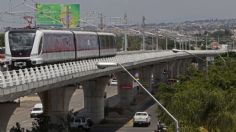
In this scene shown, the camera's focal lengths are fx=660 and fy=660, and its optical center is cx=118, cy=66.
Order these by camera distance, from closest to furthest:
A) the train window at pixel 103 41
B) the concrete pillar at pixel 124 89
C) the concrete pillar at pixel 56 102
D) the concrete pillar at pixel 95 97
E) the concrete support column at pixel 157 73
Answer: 1. the concrete pillar at pixel 56 102
2. the train window at pixel 103 41
3. the concrete pillar at pixel 95 97
4. the concrete pillar at pixel 124 89
5. the concrete support column at pixel 157 73

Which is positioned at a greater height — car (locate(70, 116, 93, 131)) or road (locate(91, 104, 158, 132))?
car (locate(70, 116, 93, 131))

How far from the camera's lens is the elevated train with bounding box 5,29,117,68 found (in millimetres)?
44469

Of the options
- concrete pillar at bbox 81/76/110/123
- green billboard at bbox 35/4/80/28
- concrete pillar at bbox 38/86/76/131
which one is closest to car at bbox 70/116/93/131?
concrete pillar at bbox 38/86/76/131

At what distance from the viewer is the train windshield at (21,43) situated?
44531 mm

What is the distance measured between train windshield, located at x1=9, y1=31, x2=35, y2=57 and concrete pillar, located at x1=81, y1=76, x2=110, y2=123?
98.9 ft

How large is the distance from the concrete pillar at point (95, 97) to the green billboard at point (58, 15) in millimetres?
28984

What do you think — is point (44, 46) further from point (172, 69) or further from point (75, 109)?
point (172, 69)

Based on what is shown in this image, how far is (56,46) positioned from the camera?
2007 inches

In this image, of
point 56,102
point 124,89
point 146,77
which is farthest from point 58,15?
point 56,102

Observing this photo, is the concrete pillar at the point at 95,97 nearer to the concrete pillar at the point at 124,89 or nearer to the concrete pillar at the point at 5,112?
the concrete pillar at the point at 124,89

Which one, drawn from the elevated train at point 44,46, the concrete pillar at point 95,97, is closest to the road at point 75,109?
the concrete pillar at point 95,97

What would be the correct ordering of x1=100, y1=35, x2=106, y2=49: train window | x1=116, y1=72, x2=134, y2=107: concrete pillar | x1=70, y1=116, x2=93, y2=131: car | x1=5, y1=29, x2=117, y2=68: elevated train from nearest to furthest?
x1=5, y1=29, x2=117, y2=68: elevated train → x1=70, y1=116, x2=93, y2=131: car → x1=100, y1=35, x2=106, y2=49: train window → x1=116, y1=72, x2=134, y2=107: concrete pillar

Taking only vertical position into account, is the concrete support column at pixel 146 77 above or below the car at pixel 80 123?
below

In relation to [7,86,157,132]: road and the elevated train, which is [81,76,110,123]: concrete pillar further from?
the elevated train
